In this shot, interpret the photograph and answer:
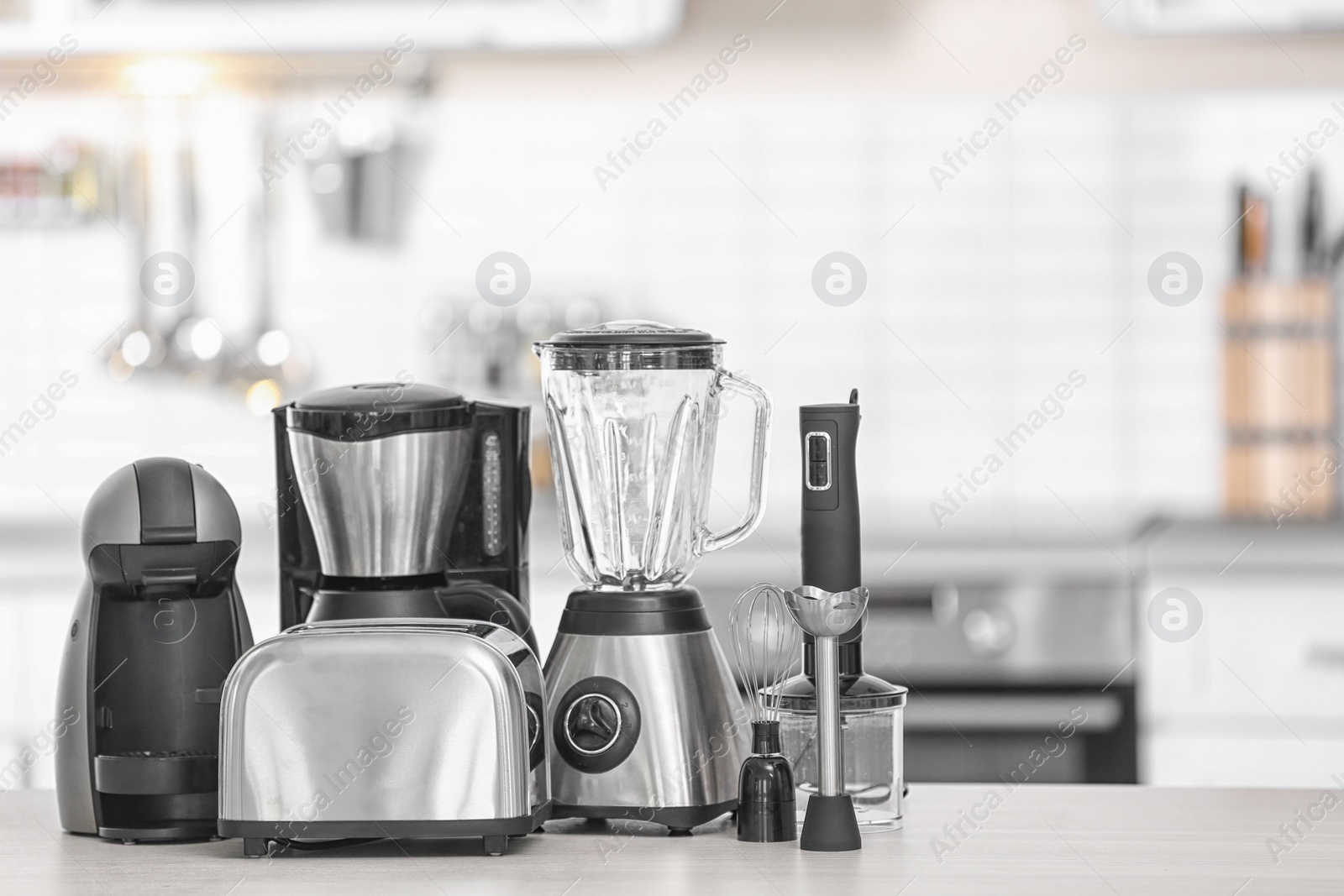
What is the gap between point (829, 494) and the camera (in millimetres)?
983

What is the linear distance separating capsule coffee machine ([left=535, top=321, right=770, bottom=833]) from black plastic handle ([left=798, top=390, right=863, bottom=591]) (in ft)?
0.13

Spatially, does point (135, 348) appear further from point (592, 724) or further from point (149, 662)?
point (592, 724)

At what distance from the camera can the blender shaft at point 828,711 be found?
90cm

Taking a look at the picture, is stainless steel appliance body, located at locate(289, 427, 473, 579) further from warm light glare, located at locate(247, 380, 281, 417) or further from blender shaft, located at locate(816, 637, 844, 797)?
warm light glare, located at locate(247, 380, 281, 417)

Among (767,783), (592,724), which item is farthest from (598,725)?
(767,783)

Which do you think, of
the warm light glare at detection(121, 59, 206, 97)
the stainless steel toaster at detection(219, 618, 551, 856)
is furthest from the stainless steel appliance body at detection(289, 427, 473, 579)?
the warm light glare at detection(121, 59, 206, 97)

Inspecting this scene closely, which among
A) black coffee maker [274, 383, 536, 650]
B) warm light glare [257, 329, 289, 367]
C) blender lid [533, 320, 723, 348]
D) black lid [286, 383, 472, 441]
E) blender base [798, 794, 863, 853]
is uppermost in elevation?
warm light glare [257, 329, 289, 367]

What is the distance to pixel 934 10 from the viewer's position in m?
2.66

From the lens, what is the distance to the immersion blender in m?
0.90

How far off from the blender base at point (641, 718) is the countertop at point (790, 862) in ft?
0.08

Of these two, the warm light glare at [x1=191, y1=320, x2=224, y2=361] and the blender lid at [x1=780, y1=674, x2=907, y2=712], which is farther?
the warm light glare at [x1=191, y1=320, x2=224, y2=361]

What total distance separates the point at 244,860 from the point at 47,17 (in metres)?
1.91

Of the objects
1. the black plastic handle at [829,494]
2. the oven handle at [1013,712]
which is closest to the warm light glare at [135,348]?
the oven handle at [1013,712]

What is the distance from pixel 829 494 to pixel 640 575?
0.16m
